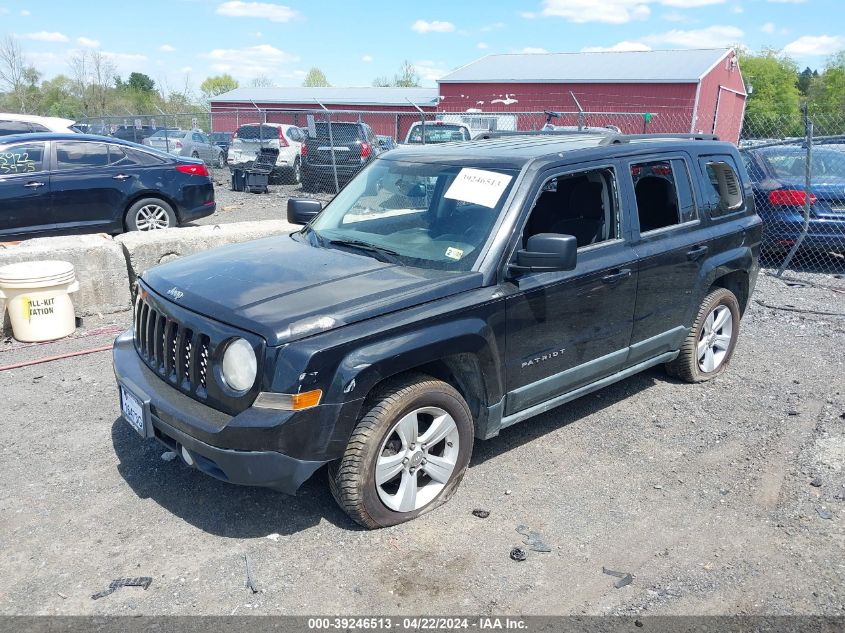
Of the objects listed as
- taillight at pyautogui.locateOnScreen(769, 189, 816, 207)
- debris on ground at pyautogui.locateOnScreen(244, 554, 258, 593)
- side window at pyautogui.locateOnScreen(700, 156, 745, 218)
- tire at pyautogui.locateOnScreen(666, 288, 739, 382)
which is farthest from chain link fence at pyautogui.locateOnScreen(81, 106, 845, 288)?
debris on ground at pyautogui.locateOnScreen(244, 554, 258, 593)

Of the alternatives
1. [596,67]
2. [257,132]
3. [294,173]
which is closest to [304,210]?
[294,173]

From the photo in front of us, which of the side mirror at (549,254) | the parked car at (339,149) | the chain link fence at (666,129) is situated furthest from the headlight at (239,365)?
the parked car at (339,149)

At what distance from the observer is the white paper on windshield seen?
4.00 m

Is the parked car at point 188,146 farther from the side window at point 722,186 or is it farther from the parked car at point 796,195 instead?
the side window at point 722,186

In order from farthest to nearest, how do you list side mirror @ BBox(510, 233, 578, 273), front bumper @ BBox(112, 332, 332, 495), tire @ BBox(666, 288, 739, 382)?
tire @ BBox(666, 288, 739, 382) → side mirror @ BBox(510, 233, 578, 273) → front bumper @ BBox(112, 332, 332, 495)

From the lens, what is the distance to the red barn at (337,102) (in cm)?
3850

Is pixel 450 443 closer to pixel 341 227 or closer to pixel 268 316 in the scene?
pixel 268 316

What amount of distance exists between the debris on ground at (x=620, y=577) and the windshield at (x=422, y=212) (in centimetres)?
166

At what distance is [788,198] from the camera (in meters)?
9.23

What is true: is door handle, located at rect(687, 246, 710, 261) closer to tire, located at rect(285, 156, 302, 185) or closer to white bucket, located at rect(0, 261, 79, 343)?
white bucket, located at rect(0, 261, 79, 343)

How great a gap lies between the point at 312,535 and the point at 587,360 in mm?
1967

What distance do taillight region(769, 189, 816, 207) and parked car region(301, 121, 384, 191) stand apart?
9606mm

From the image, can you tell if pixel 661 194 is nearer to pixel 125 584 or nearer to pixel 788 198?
pixel 125 584

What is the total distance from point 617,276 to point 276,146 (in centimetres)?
1608
